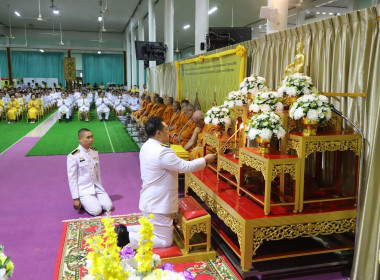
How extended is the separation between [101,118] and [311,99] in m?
12.3

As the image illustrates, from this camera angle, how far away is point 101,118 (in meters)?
14.3

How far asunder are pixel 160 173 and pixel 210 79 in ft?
12.1

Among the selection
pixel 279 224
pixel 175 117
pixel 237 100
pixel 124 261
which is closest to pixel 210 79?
pixel 175 117

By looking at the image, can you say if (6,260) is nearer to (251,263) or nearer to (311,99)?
(251,263)

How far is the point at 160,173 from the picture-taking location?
125 inches

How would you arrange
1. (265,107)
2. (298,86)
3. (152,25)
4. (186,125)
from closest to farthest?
(298,86), (265,107), (186,125), (152,25)

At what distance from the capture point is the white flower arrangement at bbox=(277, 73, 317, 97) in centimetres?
313

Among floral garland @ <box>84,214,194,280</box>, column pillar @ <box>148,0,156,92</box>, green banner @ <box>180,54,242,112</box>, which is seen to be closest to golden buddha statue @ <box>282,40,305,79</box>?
green banner @ <box>180,54,242,112</box>

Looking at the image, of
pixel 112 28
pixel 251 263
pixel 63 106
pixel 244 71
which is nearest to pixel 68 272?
pixel 251 263

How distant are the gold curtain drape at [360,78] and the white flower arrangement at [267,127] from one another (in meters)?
0.65

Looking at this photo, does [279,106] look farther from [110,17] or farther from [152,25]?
[110,17]

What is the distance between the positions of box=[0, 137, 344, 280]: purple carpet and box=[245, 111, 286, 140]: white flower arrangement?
1.27m

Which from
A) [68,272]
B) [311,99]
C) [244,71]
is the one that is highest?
[244,71]

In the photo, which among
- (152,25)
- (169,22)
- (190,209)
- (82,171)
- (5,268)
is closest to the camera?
(5,268)
